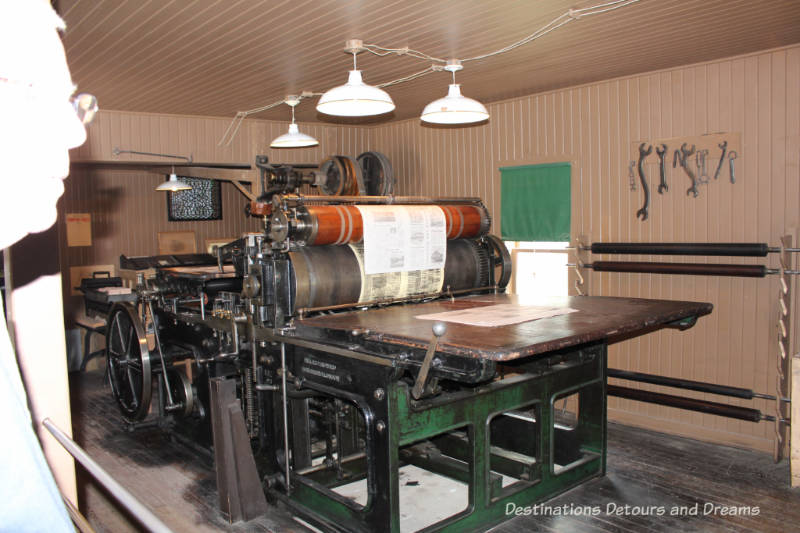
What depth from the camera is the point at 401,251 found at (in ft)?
12.0

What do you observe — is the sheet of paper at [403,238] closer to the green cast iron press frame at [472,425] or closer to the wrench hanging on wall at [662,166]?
the green cast iron press frame at [472,425]

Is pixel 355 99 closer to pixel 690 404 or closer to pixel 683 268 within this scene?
pixel 683 268

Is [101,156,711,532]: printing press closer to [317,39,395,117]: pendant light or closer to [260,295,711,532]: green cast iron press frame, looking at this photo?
[260,295,711,532]: green cast iron press frame

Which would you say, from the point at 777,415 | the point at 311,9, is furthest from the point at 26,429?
the point at 777,415

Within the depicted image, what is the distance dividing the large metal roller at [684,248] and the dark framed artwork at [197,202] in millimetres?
5838

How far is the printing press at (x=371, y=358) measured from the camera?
109 inches

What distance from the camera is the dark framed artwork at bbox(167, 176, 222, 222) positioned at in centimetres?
864

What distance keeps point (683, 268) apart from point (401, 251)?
2173mm

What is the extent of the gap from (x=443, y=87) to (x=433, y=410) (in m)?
3.09

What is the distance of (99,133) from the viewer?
5902 mm

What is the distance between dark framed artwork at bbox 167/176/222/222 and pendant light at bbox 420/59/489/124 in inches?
229

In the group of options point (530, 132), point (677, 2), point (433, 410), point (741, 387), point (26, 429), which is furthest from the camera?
point (530, 132)

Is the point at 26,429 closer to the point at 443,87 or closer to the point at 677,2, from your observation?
the point at 677,2

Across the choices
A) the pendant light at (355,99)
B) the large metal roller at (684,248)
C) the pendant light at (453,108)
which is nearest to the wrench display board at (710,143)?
the large metal roller at (684,248)
